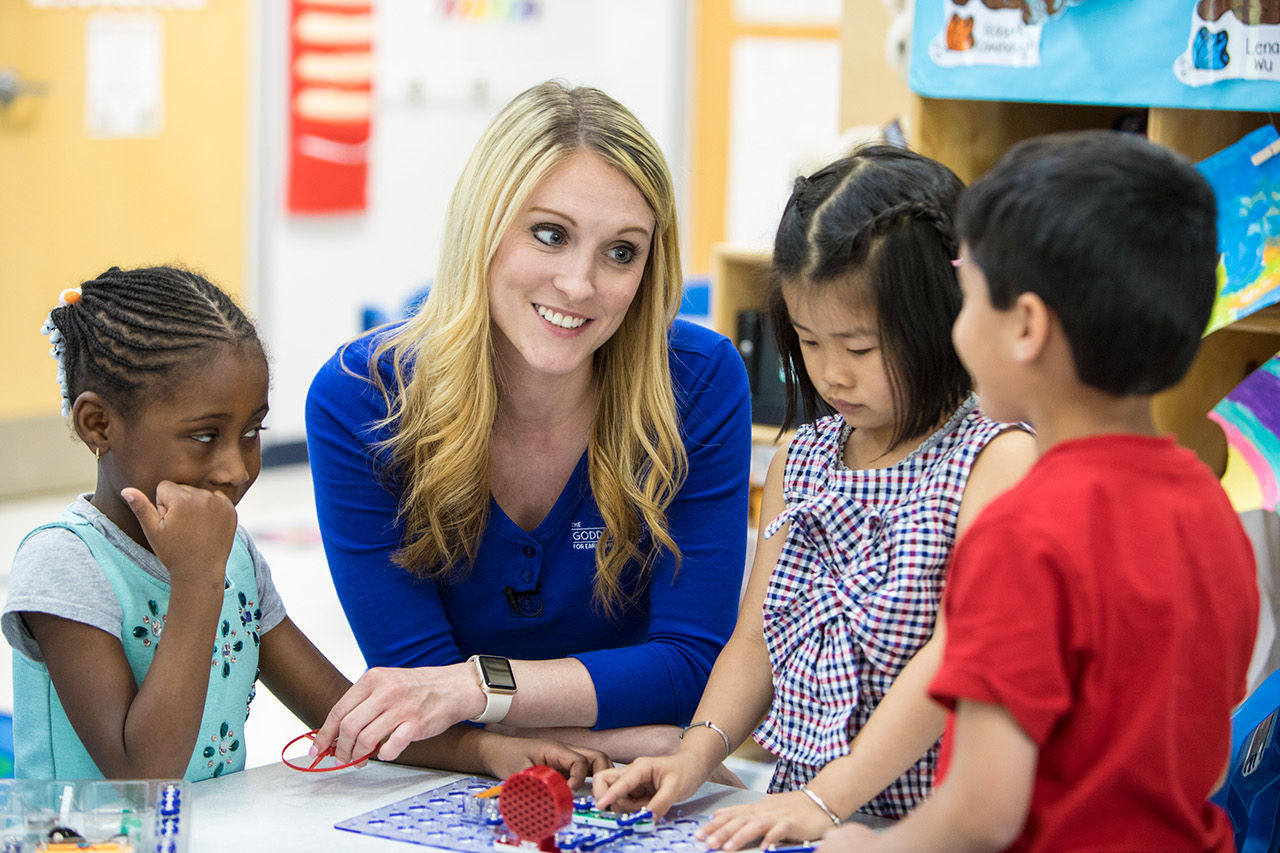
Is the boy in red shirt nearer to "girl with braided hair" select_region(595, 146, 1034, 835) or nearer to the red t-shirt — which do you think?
the red t-shirt

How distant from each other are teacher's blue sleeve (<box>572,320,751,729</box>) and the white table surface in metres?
0.21

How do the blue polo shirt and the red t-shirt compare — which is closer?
the red t-shirt

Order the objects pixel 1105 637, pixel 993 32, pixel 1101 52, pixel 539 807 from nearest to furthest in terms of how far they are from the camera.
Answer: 1. pixel 1105 637
2. pixel 539 807
3. pixel 1101 52
4. pixel 993 32

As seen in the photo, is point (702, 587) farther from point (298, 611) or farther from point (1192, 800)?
point (298, 611)

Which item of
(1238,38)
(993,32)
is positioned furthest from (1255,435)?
(993,32)

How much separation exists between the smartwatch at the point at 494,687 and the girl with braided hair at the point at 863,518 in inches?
8.2

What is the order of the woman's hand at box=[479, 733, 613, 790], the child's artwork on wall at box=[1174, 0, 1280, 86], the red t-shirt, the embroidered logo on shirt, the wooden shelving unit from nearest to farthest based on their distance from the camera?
the red t-shirt < the woman's hand at box=[479, 733, 613, 790] < the embroidered logo on shirt < the child's artwork on wall at box=[1174, 0, 1280, 86] < the wooden shelving unit

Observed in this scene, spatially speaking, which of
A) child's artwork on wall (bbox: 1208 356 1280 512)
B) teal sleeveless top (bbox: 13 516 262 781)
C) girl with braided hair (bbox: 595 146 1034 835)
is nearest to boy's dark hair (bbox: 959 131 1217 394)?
girl with braided hair (bbox: 595 146 1034 835)

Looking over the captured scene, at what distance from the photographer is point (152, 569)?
4.21ft

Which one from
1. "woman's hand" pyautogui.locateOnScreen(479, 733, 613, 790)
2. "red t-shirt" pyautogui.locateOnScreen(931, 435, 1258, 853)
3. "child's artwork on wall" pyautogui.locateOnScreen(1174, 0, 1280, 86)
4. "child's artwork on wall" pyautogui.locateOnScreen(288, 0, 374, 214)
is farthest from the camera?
"child's artwork on wall" pyautogui.locateOnScreen(288, 0, 374, 214)

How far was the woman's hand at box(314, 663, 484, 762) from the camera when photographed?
4.17 ft

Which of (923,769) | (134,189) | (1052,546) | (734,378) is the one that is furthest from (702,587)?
(134,189)

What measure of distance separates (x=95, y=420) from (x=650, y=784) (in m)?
0.62

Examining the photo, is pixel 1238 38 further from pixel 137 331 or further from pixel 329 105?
pixel 329 105
